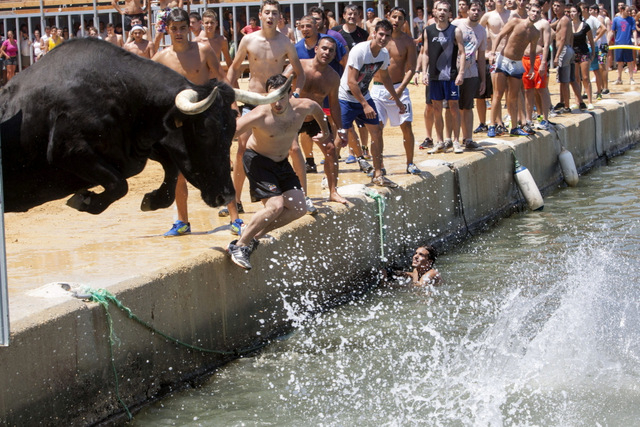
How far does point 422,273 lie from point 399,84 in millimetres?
3070

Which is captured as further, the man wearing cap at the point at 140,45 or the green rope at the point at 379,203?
the man wearing cap at the point at 140,45

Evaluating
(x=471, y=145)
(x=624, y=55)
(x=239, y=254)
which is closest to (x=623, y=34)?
(x=624, y=55)

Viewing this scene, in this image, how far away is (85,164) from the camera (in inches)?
229

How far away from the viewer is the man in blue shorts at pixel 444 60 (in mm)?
12266

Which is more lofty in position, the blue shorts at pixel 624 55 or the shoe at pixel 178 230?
the blue shorts at pixel 624 55

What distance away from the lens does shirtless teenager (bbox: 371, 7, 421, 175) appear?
1114 cm

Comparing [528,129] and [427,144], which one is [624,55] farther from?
[427,144]

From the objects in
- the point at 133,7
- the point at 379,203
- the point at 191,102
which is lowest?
the point at 379,203

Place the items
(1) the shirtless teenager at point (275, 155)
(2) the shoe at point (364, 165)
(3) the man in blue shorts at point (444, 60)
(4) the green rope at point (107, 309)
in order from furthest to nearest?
(3) the man in blue shorts at point (444, 60), (2) the shoe at point (364, 165), (1) the shirtless teenager at point (275, 155), (4) the green rope at point (107, 309)

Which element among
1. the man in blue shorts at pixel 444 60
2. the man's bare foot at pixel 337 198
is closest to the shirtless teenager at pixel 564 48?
the man in blue shorts at pixel 444 60

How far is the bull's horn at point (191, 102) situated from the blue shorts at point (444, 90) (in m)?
6.85

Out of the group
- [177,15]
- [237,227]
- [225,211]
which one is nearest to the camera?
[237,227]

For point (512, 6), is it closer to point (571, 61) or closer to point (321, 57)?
point (571, 61)

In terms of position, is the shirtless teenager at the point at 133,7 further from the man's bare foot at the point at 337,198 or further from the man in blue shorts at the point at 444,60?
the man's bare foot at the point at 337,198
